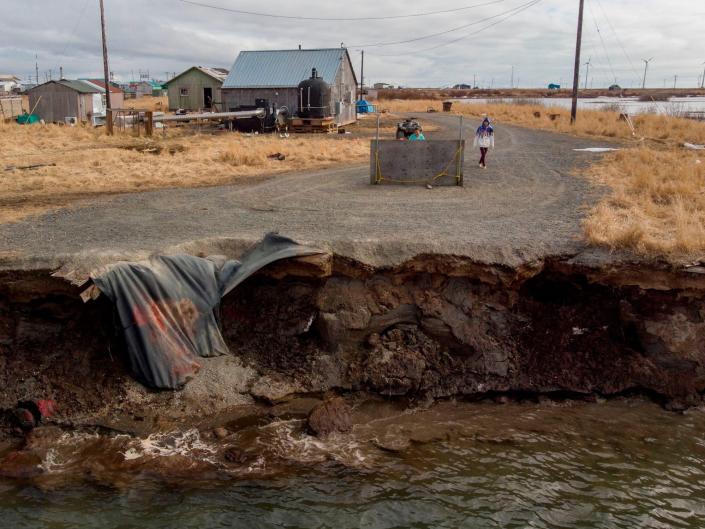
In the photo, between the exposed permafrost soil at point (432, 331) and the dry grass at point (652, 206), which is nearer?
the exposed permafrost soil at point (432, 331)

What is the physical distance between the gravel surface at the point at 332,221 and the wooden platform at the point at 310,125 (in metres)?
14.2

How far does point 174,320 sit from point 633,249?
6.72 m

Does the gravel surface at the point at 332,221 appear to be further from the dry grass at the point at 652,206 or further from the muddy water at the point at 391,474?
the muddy water at the point at 391,474

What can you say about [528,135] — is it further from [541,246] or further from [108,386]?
[108,386]

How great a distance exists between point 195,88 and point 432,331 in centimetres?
3801

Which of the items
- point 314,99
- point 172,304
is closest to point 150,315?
point 172,304

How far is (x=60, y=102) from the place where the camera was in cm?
3694

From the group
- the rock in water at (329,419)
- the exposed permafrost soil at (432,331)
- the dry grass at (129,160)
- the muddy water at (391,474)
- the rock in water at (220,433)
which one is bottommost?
the muddy water at (391,474)

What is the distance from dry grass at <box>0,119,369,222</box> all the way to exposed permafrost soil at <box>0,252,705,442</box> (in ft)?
15.3

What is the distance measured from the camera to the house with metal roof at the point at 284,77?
33.9 meters

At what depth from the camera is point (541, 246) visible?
9.43 metres

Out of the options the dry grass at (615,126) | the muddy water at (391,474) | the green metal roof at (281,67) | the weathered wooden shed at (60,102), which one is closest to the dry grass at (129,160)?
the muddy water at (391,474)

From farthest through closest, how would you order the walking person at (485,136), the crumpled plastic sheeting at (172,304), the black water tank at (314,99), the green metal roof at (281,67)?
the green metal roof at (281,67) → the black water tank at (314,99) → the walking person at (485,136) → the crumpled plastic sheeting at (172,304)

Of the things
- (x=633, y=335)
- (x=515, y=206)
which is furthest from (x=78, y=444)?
(x=515, y=206)
